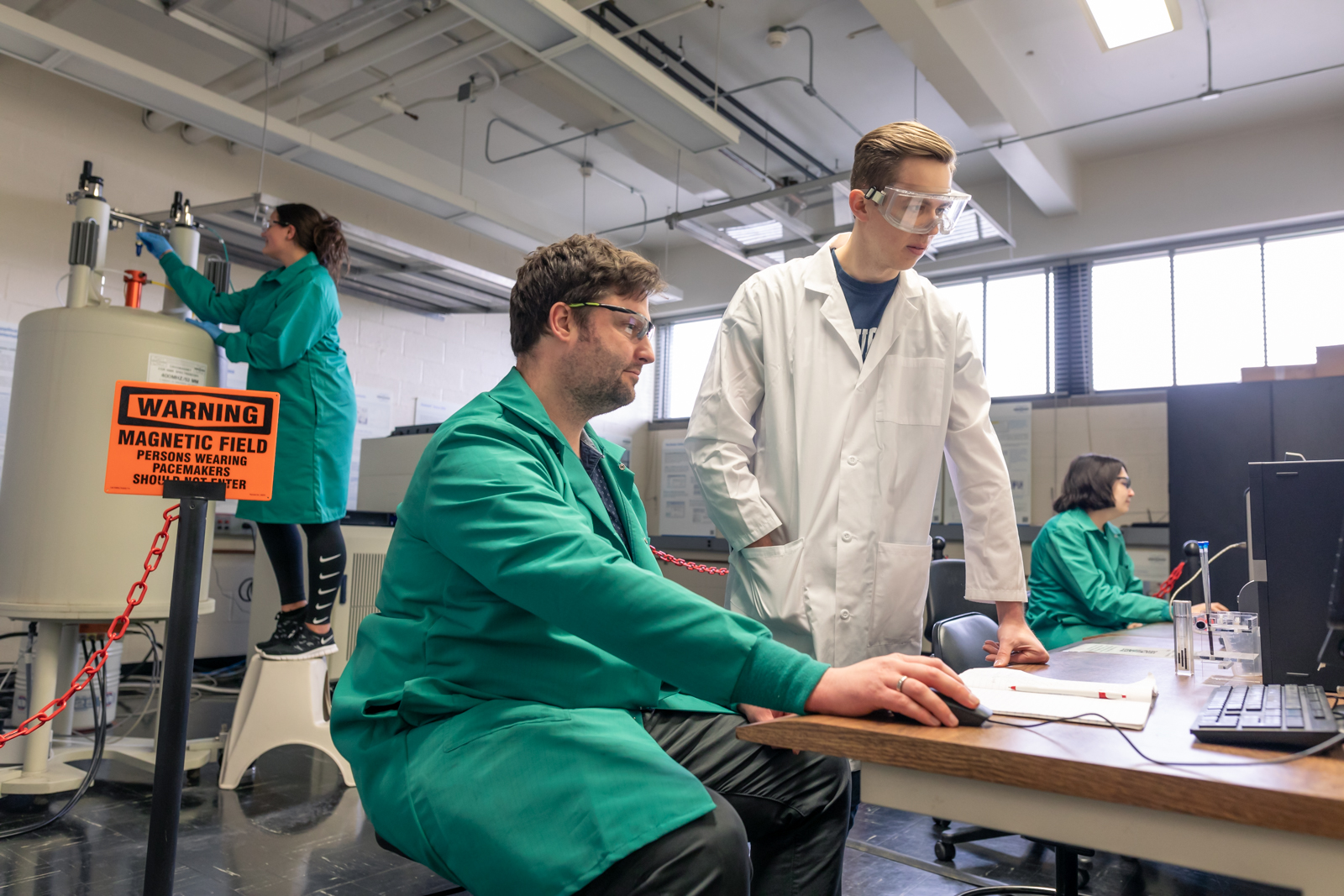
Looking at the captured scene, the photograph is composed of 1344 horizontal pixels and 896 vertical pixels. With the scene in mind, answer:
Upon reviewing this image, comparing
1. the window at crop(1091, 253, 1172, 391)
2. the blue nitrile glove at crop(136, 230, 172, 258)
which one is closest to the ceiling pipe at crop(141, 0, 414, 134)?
the blue nitrile glove at crop(136, 230, 172, 258)

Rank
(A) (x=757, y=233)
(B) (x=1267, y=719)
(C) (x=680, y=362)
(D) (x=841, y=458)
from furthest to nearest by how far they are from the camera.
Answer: (C) (x=680, y=362), (A) (x=757, y=233), (D) (x=841, y=458), (B) (x=1267, y=719)

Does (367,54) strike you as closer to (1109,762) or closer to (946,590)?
(946,590)

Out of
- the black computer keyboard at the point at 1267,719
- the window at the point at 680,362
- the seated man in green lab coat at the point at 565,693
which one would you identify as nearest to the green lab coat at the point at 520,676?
the seated man in green lab coat at the point at 565,693

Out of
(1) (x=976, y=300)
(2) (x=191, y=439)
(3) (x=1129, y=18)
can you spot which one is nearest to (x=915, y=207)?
(2) (x=191, y=439)

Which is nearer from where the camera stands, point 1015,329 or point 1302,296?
point 1302,296

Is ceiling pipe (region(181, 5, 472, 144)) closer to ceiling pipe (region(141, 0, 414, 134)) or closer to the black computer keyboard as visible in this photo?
ceiling pipe (region(141, 0, 414, 134))

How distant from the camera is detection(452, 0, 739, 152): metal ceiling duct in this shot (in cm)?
311

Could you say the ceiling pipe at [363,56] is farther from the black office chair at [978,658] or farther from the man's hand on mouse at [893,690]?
the man's hand on mouse at [893,690]

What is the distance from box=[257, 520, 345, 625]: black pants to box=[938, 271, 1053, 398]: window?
15.4 ft

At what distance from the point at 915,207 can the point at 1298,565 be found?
78 cm

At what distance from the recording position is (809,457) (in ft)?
5.23

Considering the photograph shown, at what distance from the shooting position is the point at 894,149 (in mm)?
1508

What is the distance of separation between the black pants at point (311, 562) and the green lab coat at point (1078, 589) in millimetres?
2341

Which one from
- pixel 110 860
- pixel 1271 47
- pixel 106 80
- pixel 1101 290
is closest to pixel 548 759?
pixel 110 860
